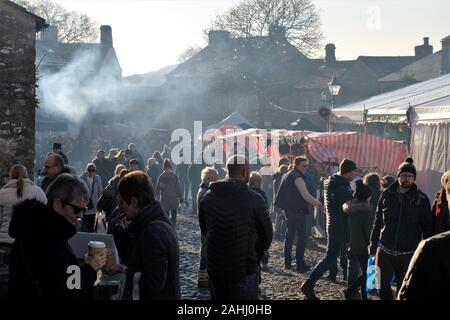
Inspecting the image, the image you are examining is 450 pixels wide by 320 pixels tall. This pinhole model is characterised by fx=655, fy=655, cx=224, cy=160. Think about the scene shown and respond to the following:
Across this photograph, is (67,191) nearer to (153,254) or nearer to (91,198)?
(153,254)

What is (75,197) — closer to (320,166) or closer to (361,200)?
(361,200)

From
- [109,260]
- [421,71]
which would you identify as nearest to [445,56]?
[421,71]

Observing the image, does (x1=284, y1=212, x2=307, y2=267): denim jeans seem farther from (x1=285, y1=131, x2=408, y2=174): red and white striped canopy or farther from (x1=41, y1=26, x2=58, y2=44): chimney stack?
(x1=41, y1=26, x2=58, y2=44): chimney stack

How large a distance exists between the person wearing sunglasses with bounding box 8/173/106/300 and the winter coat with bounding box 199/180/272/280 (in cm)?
204

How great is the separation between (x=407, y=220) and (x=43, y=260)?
4708mm

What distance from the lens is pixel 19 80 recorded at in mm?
11391

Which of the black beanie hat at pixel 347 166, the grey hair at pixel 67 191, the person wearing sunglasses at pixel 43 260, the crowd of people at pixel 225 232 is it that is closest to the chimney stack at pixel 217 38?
the crowd of people at pixel 225 232

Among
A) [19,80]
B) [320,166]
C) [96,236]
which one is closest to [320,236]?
[320,166]

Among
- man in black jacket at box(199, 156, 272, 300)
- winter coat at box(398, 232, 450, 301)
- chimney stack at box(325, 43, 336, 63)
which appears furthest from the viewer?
chimney stack at box(325, 43, 336, 63)

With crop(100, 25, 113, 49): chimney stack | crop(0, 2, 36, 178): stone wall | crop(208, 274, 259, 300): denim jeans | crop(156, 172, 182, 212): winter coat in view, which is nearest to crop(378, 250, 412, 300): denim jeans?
crop(208, 274, 259, 300): denim jeans

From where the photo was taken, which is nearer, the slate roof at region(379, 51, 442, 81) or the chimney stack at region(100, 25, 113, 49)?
the chimney stack at region(100, 25, 113, 49)

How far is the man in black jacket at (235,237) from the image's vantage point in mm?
5633

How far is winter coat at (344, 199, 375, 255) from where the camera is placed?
27.1 feet

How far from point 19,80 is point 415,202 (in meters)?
7.31
